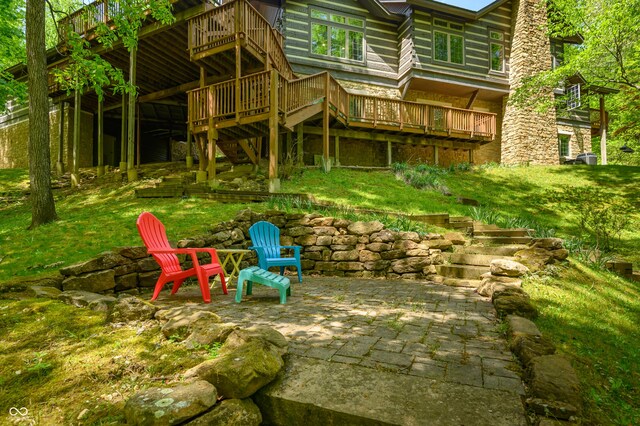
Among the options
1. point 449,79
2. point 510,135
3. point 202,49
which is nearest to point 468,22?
point 449,79

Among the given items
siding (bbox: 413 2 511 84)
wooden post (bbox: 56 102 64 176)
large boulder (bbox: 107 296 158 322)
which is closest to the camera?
large boulder (bbox: 107 296 158 322)

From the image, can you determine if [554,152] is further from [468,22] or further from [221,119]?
[221,119]

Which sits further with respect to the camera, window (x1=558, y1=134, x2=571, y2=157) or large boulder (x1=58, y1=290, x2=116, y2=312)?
window (x1=558, y1=134, x2=571, y2=157)

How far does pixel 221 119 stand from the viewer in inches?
361

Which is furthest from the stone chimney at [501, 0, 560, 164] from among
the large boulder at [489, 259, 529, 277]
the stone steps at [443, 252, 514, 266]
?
the large boulder at [489, 259, 529, 277]

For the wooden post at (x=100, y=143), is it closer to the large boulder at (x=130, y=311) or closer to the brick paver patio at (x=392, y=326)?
the brick paver patio at (x=392, y=326)

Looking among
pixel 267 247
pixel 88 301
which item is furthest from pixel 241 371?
pixel 267 247

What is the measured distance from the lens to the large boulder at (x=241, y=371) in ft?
5.57

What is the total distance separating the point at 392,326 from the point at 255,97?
7243mm

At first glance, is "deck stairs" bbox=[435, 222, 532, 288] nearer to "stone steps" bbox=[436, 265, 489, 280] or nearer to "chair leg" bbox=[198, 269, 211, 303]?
"stone steps" bbox=[436, 265, 489, 280]

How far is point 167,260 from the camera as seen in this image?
162 inches

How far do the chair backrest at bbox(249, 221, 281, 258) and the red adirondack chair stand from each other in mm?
721

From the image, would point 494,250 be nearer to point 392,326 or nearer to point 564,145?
point 392,326

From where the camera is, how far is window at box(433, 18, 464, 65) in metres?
15.6
